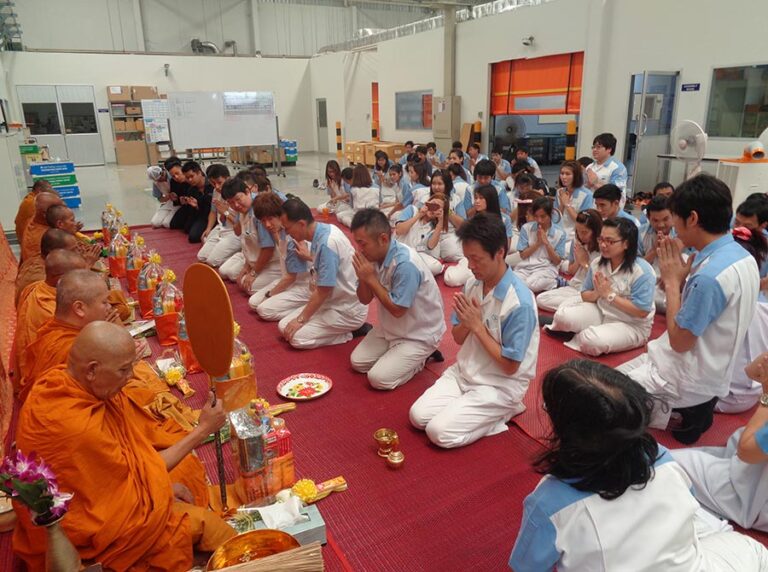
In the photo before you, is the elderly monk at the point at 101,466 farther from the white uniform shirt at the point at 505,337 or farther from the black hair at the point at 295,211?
the black hair at the point at 295,211

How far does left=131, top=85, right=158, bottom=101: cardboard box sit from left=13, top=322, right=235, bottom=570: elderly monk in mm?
17837

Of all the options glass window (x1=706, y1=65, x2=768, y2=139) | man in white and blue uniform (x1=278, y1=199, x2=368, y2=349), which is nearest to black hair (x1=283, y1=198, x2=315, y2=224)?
man in white and blue uniform (x1=278, y1=199, x2=368, y2=349)

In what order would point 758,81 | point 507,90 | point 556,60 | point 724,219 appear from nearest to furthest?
point 724,219, point 758,81, point 556,60, point 507,90

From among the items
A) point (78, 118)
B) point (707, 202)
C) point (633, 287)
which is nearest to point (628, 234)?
point (633, 287)

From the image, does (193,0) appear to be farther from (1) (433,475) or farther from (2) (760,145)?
(1) (433,475)

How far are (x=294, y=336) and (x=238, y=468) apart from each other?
6.14 ft

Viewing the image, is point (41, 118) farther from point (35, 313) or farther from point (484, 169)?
point (35, 313)

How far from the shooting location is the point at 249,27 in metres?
19.4

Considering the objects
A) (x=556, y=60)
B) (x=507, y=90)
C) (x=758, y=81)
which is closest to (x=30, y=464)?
(x=758, y=81)

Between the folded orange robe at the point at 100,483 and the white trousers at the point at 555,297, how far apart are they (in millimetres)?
3817

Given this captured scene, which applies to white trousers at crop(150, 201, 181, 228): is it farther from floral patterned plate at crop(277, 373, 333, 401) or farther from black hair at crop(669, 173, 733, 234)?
black hair at crop(669, 173, 733, 234)

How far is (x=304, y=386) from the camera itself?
12.2 ft

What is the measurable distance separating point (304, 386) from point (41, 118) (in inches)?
673

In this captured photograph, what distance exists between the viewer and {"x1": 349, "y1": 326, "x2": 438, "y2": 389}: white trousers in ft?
12.0
